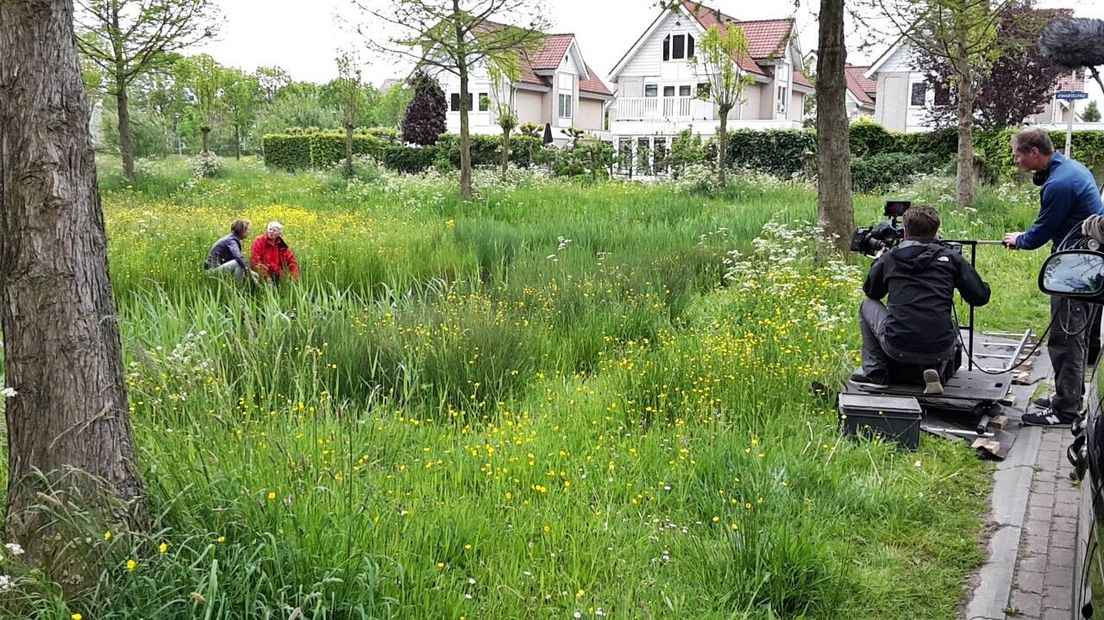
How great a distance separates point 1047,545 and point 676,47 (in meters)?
47.8

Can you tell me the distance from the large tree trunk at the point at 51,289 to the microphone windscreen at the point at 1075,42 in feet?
20.4

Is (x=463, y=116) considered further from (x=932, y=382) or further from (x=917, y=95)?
(x=917, y=95)

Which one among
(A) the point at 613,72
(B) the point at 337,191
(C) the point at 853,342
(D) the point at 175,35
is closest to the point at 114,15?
(D) the point at 175,35

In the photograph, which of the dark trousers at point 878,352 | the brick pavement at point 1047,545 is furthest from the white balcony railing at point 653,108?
the brick pavement at point 1047,545

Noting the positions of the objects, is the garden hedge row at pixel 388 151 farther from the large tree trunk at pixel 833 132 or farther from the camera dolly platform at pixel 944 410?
the camera dolly platform at pixel 944 410

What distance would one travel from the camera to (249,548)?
3230 millimetres

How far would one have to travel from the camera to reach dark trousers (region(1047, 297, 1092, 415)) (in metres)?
Answer: 6.04

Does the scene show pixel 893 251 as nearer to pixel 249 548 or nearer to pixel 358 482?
pixel 358 482

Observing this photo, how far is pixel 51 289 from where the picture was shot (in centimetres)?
300

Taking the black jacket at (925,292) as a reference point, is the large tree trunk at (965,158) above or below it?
above

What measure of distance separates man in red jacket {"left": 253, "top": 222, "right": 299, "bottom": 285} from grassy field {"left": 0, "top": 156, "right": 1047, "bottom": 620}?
10.4 inches

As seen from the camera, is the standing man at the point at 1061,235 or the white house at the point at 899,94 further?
the white house at the point at 899,94

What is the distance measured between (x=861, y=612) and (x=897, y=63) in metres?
43.0

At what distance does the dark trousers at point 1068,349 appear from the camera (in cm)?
604
